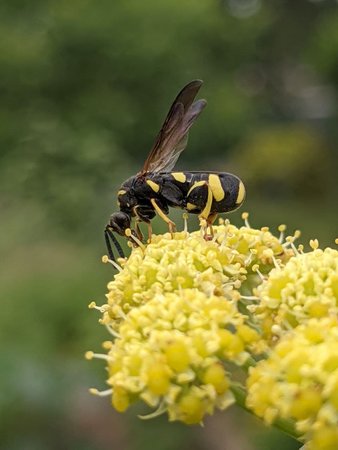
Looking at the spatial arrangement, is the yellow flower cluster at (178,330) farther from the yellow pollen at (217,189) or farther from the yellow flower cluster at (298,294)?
the yellow pollen at (217,189)

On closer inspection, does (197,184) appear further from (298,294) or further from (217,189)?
(298,294)

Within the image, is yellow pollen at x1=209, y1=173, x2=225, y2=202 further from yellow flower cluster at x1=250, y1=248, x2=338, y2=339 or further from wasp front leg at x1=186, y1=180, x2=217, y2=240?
yellow flower cluster at x1=250, y1=248, x2=338, y2=339

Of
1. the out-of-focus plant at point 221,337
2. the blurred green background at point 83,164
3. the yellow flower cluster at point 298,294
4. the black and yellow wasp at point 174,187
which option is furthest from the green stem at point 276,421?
the blurred green background at point 83,164

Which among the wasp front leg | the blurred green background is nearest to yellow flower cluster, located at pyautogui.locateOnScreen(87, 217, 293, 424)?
the wasp front leg

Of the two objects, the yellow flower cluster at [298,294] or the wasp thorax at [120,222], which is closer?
the yellow flower cluster at [298,294]

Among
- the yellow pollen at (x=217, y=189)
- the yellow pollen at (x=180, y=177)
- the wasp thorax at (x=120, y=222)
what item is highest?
the yellow pollen at (x=180, y=177)

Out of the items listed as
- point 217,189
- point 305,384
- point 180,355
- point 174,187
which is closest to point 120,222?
point 174,187

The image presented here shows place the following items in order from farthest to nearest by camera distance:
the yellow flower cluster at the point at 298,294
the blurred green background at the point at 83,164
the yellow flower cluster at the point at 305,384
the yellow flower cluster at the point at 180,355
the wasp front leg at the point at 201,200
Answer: the blurred green background at the point at 83,164
the wasp front leg at the point at 201,200
the yellow flower cluster at the point at 298,294
the yellow flower cluster at the point at 180,355
the yellow flower cluster at the point at 305,384
